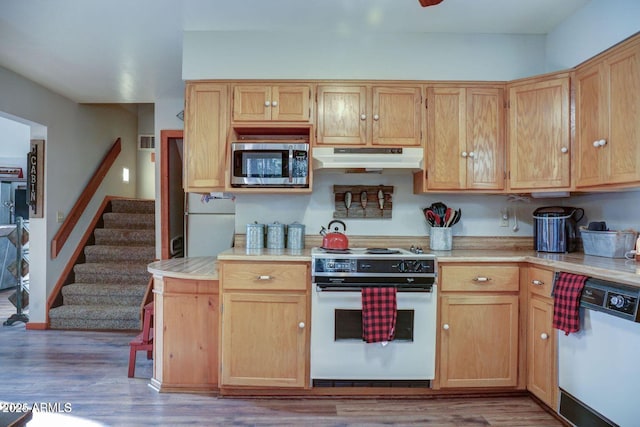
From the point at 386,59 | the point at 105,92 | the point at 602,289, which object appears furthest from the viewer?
the point at 105,92

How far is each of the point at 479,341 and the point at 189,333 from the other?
6.16 feet

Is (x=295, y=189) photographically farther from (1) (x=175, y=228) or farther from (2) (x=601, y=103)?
(1) (x=175, y=228)

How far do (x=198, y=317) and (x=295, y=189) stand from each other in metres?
1.07

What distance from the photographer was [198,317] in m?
2.44

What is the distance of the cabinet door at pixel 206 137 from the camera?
8.92 feet

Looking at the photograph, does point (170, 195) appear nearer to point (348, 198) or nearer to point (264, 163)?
point (264, 163)

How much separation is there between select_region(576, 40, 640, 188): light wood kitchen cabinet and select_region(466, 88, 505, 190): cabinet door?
473 millimetres

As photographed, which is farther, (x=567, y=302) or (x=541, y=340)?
(x=541, y=340)

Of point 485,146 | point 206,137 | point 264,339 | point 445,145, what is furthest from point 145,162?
point 485,146

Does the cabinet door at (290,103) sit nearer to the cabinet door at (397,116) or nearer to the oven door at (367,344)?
the cabinet door at (397,116)

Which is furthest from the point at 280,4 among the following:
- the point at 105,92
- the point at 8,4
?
the point at 105,92

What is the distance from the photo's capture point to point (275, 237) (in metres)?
2.79

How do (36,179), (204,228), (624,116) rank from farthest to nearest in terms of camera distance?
1. (204,228)
2. (36,179)
3. (624,116)

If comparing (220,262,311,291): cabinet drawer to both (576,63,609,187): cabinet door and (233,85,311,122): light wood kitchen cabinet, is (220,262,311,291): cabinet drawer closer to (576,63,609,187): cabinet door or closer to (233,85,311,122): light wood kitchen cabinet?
(233,85,311,122): light wood kitchen cabinet
